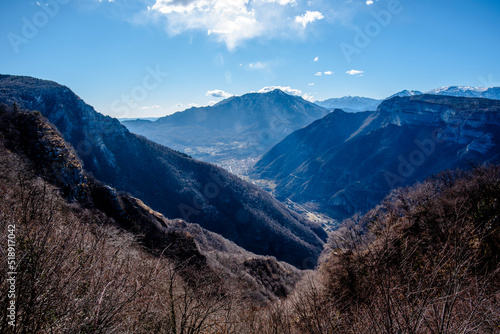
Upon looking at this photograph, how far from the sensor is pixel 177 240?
94.0 ft

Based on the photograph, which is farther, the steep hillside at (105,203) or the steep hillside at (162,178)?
the steep hillside at (162,178)

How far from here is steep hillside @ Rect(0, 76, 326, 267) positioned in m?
84.3

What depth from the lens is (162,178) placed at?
314 feet

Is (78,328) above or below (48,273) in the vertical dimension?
below

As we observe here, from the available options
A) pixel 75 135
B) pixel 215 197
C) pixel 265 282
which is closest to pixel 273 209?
pixel 215 197

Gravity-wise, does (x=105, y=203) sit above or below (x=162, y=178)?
below

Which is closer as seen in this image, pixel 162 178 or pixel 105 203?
pixel 105 203

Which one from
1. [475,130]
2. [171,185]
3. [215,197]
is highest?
[475,130]

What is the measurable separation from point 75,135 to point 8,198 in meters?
102

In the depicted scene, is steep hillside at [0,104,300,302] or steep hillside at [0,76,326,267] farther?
steep hillside at [0,76,326,267]

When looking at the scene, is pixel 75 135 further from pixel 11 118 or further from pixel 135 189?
pixel 11 118

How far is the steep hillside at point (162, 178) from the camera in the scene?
84312 millimetres

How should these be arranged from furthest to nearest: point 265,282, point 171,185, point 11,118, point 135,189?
point 171,185
point 135,189
point 11,118
point 265,282

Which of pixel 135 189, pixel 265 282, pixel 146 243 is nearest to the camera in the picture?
pixel 146 243
